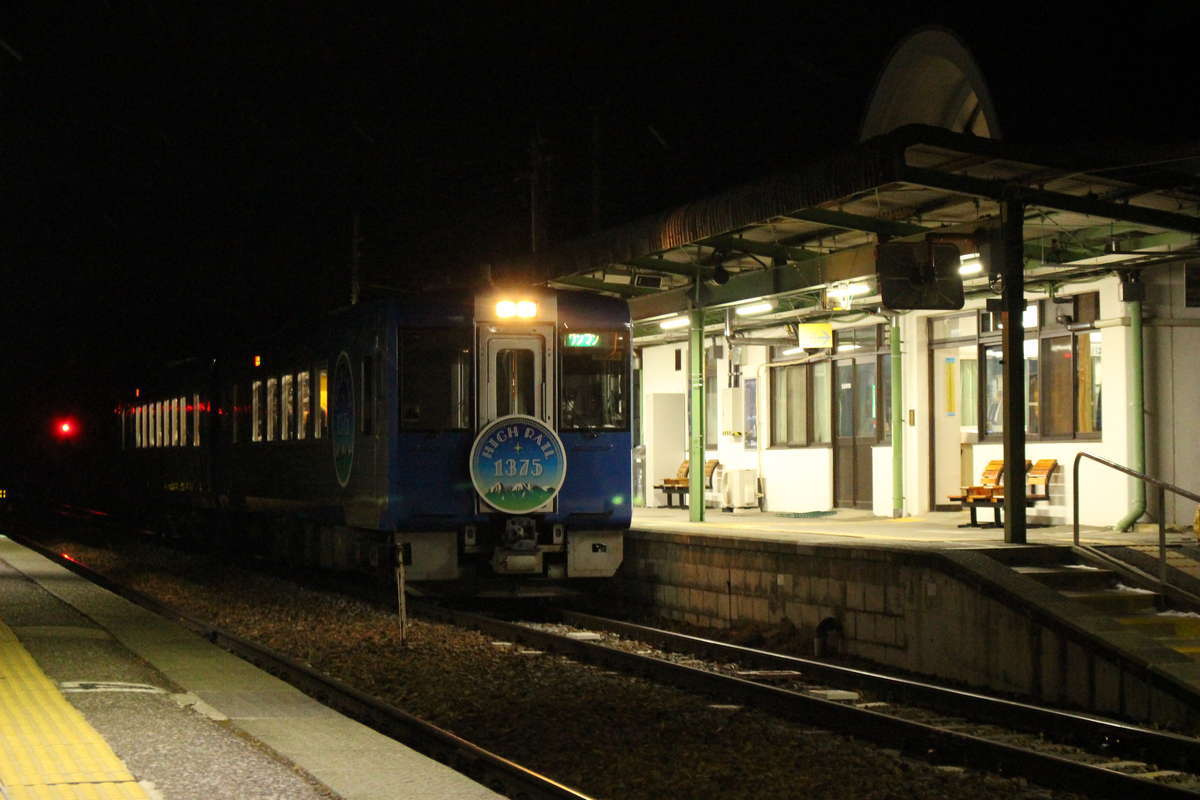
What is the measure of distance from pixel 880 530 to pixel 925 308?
3.61 metres

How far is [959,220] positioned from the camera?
46.7 ft

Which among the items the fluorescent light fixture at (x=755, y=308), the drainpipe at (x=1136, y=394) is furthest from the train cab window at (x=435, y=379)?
the drainpipe at (x=1136, y=394)

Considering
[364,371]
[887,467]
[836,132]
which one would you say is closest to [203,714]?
[364,371]

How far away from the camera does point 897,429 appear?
61.5 feet

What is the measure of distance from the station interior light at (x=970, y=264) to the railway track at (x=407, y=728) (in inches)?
280

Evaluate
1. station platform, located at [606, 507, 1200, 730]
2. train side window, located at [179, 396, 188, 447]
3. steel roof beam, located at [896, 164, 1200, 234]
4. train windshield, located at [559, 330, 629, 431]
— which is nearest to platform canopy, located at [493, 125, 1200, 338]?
steel roof beam, located at [896, 164, 1200, 234]

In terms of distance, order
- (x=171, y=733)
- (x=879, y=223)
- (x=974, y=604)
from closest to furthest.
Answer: (x=171, y=733) < (x=974, y=604) < (x=879, y=223)

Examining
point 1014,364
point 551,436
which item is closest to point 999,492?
point 1014,364

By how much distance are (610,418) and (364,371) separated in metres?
2.36

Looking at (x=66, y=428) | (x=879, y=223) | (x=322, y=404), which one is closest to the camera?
(x=879, y=223)

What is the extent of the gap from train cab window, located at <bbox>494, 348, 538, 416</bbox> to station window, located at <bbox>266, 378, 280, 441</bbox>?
4.90 m

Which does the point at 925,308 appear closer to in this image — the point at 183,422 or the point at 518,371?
the point at 518,371

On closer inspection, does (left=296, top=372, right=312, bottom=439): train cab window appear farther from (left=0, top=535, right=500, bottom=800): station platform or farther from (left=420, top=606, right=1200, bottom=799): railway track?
(left=420, top=606, right=1200, bottom=799): railway track

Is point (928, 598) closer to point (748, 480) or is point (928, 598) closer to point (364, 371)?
point (364, 371)
